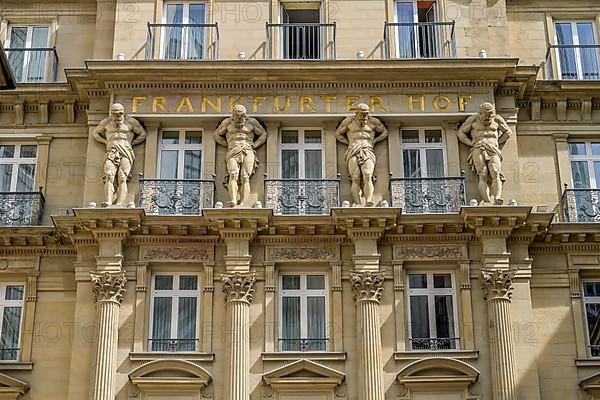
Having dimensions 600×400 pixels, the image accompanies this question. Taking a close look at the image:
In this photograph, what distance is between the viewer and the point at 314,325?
1094 inches

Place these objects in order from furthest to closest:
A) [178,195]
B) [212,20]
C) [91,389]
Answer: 1. [212,20]
2. [178,195]
3. [91,389]

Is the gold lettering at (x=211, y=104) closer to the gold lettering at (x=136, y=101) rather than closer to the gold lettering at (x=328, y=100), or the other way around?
the gold lettering at (x=136, y=101)

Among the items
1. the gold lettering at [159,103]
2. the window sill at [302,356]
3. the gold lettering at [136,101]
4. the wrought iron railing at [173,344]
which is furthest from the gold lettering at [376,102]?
the wrought iron railing at [173,344]

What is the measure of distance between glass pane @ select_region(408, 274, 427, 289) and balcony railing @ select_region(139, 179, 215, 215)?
18.0 feet

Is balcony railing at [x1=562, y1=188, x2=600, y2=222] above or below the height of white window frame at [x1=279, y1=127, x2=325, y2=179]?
below

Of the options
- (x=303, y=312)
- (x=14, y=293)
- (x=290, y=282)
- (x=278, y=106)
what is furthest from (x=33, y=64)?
(x=303, y=312)

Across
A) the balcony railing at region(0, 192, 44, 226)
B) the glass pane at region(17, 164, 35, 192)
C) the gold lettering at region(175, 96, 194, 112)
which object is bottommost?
the balcony railing at region(0, 192, 44, 226)

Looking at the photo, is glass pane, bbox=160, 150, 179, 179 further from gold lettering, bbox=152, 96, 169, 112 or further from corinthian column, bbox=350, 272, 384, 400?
corinthian column, bbox=350, 272, 384, 400

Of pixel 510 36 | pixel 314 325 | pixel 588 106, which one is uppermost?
pixel 510 36

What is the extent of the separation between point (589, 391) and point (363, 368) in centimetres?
565

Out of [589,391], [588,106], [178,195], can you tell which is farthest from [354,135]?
[589,391]

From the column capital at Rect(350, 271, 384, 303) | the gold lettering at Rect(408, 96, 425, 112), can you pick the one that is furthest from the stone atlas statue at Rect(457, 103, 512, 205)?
the column capital at Rect(350, 271, 384, 303)

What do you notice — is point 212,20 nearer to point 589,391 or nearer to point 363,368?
point 363,368

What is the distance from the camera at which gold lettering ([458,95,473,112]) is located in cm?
2967
